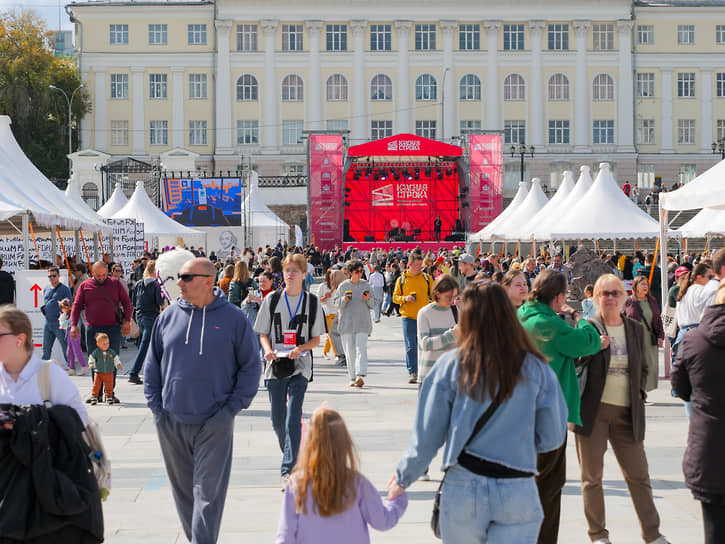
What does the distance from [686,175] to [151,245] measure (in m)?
44.4

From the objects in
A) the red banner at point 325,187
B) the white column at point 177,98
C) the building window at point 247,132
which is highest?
the white column at point 177,98

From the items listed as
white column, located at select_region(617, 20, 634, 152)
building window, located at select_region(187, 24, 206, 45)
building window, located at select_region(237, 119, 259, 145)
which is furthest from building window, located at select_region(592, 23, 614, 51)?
building window, located at select_region(187, 24, 206, 45)

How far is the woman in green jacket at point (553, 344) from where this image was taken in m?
5.65

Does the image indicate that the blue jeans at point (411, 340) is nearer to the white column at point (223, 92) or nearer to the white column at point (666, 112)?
the white column at point (223, 92)

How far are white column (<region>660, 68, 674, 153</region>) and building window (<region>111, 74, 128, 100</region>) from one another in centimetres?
3658

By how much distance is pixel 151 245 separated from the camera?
123ft

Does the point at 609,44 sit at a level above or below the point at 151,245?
above

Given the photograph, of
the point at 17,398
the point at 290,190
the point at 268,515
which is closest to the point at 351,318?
the point at 268,515

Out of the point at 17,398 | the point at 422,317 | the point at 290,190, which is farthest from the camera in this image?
the point at 290,190

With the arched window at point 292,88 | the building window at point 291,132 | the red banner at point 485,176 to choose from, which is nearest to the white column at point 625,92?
the building window at point 291,132

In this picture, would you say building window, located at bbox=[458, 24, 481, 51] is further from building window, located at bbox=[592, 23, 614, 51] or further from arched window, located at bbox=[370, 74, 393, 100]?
building window, located at bbox=[592, 23, 614, 51]

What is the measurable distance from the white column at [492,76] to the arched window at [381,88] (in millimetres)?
6620

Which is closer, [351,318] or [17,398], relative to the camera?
[17,398]

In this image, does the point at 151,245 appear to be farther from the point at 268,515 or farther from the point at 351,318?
the point at 268,515
